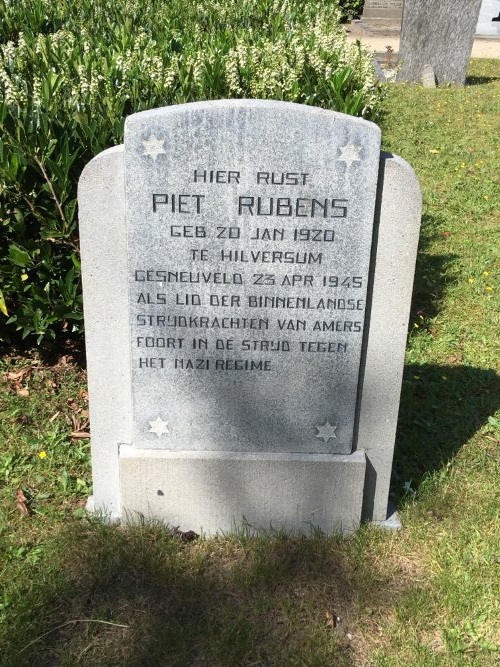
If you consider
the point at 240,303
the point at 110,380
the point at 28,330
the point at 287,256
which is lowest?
the point at 28,330

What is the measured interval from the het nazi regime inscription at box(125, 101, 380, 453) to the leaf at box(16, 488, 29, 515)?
2.20ft

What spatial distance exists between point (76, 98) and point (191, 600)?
3.02 m

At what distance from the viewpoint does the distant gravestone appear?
1225 centimetres

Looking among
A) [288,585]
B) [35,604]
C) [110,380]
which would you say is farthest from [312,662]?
[110,380]

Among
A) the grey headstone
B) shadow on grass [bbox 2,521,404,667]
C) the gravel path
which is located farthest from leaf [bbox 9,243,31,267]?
the gravel path

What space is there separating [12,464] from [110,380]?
38.9 inches

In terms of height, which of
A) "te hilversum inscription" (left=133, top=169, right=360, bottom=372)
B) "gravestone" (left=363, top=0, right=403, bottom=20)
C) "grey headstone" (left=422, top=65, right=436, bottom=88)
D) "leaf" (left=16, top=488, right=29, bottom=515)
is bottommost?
"gravestone" (left=363, top=0, right=403, bottom=20)

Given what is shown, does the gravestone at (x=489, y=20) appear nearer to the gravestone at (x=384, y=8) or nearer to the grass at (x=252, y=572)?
the gravestone at (x=384, y=8)

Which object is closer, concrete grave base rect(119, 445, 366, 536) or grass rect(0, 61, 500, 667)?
grass rect(0, 61, 500, 667)

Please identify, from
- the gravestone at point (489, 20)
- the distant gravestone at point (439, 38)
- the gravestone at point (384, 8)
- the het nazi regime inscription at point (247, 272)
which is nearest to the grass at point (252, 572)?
the het nazi regime inscription at point (247, 272)

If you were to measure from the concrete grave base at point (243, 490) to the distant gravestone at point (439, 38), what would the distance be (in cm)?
1109

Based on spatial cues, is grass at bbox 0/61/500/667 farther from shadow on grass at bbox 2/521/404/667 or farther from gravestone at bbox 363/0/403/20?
gravestone at bbox 363/0/403/20

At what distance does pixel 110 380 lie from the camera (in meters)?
3.06

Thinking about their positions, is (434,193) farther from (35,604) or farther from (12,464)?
(35,604)
